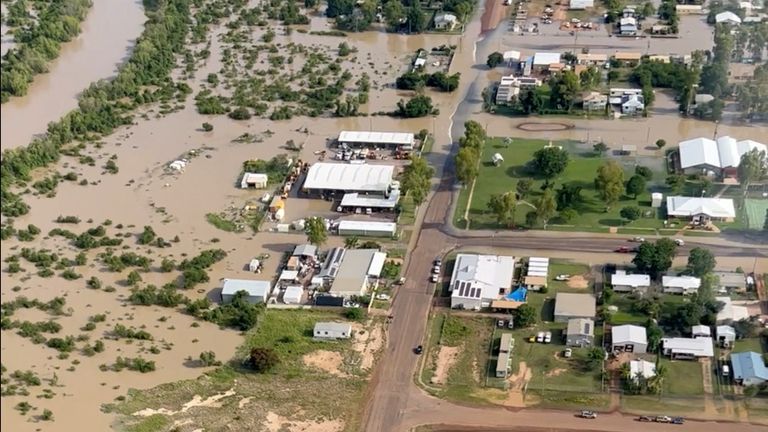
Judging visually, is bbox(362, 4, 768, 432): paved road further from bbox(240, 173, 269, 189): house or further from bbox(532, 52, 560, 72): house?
bbox(532, 52, 560, 72): house

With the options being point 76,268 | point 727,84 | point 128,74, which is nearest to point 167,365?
point 76,268

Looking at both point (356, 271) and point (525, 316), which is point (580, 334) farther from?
point (356, 271)

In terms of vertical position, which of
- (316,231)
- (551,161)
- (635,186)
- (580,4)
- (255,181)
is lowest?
(580,4)

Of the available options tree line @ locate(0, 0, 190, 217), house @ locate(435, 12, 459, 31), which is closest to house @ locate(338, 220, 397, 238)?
tree line @ locate(0, 0, 190, 217)

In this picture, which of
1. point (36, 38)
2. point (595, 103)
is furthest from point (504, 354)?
point (36, 38)

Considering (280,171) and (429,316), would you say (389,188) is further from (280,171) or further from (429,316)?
(429,316)

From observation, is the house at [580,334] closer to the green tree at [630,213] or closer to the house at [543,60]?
the green tree at [630,213]

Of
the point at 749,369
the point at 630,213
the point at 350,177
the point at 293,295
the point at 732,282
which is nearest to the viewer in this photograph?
the point at 749,369
